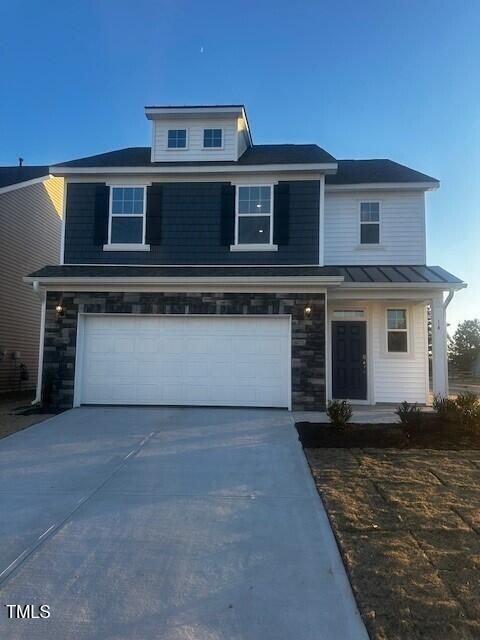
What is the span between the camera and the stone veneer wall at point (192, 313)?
9.70 metres

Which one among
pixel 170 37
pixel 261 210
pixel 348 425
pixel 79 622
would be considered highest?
pixel 170 37

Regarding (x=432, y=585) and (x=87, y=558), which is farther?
(x=87, y=558)

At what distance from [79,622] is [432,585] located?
2.17 metres

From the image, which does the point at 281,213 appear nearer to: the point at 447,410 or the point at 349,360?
the point at 349,360

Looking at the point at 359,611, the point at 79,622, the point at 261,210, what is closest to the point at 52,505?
the point at 79,622

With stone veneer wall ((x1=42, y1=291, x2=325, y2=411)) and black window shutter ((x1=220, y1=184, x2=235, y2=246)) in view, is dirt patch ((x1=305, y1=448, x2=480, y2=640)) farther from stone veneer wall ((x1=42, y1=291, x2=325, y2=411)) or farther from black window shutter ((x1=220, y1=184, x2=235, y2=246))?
black window shutter ((x1=220, y1=184, x2=235, y2=246))

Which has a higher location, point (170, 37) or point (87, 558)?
point (170, 37)

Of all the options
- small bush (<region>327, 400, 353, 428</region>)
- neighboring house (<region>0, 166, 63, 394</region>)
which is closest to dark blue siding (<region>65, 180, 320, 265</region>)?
neighboring house (<region>0, 166, 63, 394</region>)

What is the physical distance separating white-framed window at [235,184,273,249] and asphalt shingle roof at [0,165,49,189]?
728 centimetres

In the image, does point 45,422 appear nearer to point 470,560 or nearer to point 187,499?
point 187,499

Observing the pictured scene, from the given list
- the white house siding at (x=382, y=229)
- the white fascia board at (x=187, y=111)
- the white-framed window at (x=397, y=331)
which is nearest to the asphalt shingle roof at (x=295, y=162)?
the white house siding at (x=382, y=229)

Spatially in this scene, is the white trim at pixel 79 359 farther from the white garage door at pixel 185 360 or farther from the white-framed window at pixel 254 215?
the white-framed window at pixel 254 215

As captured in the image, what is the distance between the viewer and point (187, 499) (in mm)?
4711

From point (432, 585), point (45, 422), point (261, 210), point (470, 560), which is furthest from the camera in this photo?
point (261, 210)
